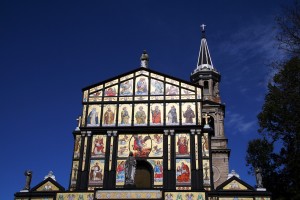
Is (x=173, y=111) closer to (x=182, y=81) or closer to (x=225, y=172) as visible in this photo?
(x=182, y=81)

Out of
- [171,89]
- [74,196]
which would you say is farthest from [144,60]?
[74,196]

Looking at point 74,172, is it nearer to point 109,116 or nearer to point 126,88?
point 109,116

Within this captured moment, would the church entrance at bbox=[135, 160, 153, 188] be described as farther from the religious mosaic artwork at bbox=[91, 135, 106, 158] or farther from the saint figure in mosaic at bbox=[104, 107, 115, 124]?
the saint figure in mosaic at bbox=[104, 107, 115, 124]

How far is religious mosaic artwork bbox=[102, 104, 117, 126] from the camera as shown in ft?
78.1

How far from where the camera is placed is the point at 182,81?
24609mm

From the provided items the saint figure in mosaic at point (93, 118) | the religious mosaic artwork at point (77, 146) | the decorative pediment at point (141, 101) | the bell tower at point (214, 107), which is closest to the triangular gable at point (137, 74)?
the decorative pediment at point (141, 101)

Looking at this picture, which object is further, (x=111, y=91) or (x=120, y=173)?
(x=111, y=91)

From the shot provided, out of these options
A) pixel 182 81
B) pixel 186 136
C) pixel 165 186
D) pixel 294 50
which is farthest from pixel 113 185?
pixel 294 50

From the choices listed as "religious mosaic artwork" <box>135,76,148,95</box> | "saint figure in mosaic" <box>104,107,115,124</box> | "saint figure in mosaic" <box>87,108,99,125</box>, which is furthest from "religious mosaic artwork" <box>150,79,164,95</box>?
"saint figure in mosaic" <box>87,108,99,125</box>

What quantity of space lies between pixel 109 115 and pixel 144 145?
2988 mm

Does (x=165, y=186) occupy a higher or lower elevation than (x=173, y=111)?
lower

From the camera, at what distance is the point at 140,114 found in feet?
78.3

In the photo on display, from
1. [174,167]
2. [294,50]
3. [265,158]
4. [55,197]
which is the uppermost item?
[294,50]

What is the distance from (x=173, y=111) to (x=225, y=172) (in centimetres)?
1094
